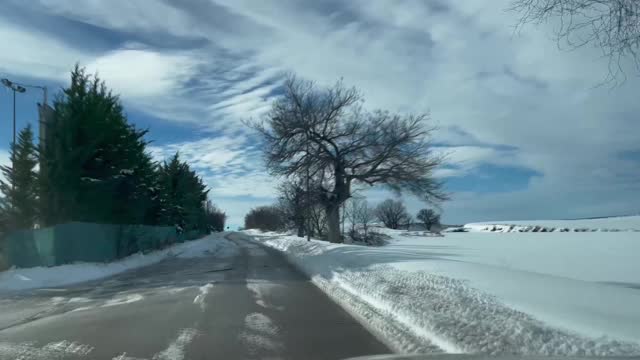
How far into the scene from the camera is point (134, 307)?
1386 cm

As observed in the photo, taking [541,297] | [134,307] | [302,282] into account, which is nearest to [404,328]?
[541,297]

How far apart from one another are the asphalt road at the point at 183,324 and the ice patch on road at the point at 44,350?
1 cm

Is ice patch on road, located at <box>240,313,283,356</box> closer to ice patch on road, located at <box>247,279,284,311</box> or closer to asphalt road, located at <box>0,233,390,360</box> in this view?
asphalt road, located at <box>0,233,390,360</box>

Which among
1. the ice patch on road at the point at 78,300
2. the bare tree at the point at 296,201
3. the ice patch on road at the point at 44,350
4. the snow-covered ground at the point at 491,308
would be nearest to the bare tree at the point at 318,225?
the bare tree at the point at 296,201

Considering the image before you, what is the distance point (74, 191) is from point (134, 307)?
18736 millimetres

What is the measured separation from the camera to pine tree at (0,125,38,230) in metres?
31.8

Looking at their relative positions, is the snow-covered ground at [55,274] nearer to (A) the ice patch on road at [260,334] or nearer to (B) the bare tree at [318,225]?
(A) the ice patch on road at [260,334]

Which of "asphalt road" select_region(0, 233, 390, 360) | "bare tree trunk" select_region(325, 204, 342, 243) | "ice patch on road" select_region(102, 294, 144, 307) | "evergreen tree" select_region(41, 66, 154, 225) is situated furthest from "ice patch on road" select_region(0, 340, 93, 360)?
"bare tree trunk" select_region(325, 204, 342, 243)

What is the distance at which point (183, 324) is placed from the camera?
438 inches

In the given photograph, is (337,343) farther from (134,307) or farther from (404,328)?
(134,307)

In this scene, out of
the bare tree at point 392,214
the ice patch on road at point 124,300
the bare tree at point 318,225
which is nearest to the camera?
the ice patch on road at point 124,300

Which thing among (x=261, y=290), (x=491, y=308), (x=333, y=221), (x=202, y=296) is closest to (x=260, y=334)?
(x=491, y=308)

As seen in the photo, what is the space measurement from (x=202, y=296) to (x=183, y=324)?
4.53 metres

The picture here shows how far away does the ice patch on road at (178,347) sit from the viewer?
27.2 feet
